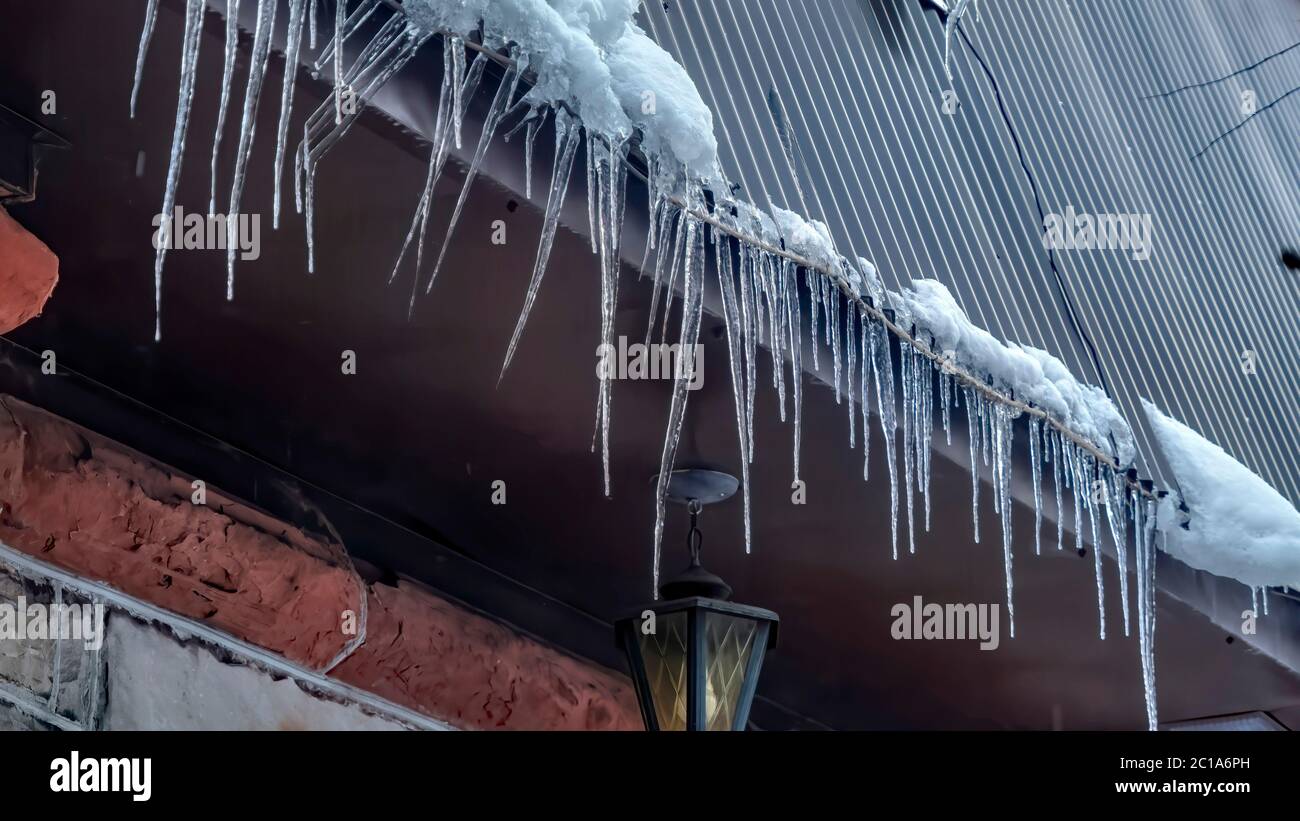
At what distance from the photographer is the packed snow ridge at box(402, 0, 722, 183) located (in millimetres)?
3309

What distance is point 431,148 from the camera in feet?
11.0

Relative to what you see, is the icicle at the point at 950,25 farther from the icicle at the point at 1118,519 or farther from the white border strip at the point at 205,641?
the white border strip at the point at 205,641

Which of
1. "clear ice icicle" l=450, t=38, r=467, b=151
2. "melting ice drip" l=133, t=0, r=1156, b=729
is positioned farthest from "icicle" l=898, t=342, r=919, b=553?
"clear ice icicle" l=450, t=38, r=467, b=151

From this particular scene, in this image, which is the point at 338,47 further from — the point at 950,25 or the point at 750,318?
the point at 950,25

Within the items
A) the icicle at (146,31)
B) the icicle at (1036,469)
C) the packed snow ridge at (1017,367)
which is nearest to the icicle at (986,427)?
the packed snow ridge at (1017,367)

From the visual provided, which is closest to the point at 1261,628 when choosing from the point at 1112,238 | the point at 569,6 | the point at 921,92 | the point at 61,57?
the point at 1112,238

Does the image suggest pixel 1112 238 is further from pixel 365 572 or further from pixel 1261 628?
pixel 365 572

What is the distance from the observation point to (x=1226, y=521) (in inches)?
212

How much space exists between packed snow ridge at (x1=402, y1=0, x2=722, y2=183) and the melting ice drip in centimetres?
3

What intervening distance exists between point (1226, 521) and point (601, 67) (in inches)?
127

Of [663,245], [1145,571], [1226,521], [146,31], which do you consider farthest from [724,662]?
[1226,521]

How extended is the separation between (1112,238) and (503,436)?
3.23 m

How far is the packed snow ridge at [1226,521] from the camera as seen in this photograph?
17.5ft

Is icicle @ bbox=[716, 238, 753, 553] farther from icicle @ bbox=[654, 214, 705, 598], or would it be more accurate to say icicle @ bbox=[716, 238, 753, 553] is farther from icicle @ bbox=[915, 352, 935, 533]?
icicle @ bbox=[915, 352, 935, 533]
